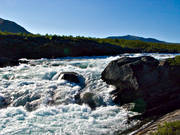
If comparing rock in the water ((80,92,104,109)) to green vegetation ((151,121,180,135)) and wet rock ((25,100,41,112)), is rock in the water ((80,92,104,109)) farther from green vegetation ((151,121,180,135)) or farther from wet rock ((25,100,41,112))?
green vegetation ((151,121,180,135))

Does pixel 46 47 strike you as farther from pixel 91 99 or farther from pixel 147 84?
pixel 147 84

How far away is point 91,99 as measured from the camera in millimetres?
11508

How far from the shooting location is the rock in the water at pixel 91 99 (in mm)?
11053

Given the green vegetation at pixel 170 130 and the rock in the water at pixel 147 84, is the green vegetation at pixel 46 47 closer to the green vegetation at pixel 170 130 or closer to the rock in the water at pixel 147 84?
the rock in the water at pixel 147 84

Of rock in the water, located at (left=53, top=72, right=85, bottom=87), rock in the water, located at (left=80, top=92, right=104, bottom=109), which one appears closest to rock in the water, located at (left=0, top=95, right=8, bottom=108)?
rock in the water, located at (left=53, top=72, right=85, bottom=87)

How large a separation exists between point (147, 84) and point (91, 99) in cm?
360

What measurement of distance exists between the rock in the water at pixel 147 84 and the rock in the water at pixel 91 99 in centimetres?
105

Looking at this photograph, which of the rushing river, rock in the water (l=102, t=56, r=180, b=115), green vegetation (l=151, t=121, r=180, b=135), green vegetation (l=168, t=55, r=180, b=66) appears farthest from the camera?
green vegetation (l=168, t=55, r=180, b=66)

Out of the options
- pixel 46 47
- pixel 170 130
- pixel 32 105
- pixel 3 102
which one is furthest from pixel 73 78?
pixel 46 47

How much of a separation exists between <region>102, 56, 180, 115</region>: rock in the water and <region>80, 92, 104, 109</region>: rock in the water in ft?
3.45

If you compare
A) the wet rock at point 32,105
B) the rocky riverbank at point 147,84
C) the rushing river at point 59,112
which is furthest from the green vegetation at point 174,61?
the wet rock at point 32,105

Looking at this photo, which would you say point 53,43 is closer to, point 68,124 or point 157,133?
point 68,124

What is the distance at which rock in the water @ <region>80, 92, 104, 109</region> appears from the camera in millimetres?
11053

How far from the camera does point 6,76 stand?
16016 millimetres
